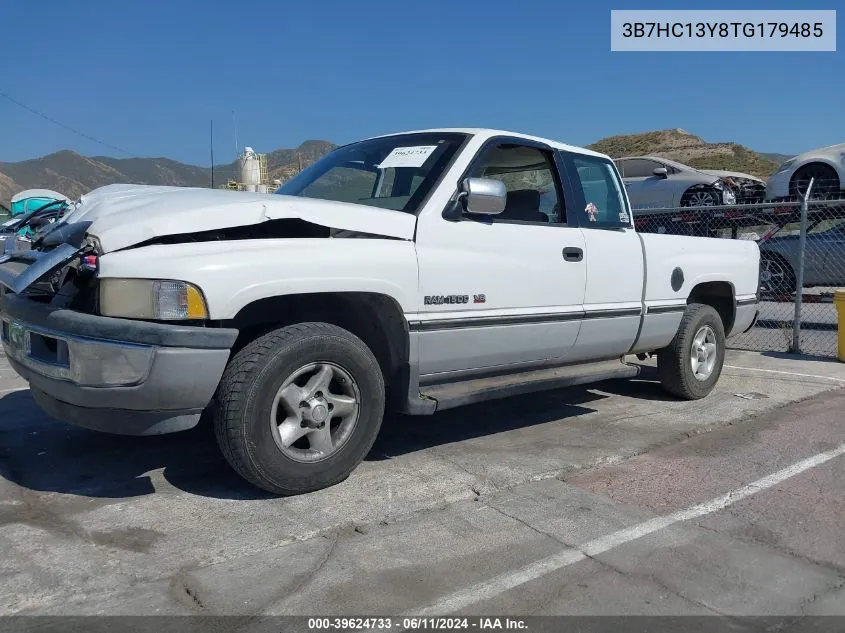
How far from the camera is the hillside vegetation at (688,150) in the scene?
49.5 metres

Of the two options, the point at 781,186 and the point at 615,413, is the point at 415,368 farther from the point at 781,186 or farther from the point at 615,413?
the point at 781,186

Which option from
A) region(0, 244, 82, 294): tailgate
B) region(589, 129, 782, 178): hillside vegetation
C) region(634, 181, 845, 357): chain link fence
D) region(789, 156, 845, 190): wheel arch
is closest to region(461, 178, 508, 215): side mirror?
region(0, 244, 82, 294): tailgate

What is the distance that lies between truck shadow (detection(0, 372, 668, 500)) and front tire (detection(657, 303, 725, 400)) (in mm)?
829

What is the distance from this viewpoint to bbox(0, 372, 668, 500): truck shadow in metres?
3.99

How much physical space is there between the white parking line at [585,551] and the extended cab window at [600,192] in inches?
78.8

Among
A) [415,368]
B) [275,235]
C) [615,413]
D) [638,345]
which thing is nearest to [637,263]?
[638,345]

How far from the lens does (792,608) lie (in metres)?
2.85

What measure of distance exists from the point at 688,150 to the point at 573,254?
182 feet

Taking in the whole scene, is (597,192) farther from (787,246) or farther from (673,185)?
(673,185)

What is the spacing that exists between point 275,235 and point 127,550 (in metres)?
1.64

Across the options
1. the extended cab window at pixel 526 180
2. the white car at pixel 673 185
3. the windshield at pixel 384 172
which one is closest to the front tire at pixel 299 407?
the windshield at pixel 384 172

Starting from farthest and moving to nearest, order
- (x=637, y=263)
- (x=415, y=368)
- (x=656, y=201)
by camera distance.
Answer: (x=656, y=201) → (x=637, y=263) → (x=415, y=368)

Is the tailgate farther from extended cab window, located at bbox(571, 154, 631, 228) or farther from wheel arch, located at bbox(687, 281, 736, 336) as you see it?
wheel arch, located at bbox(687, 281, 736, 336)

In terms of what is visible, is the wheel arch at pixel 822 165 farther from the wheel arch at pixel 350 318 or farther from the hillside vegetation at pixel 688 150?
the hillside vegetation at pixel 688 150
